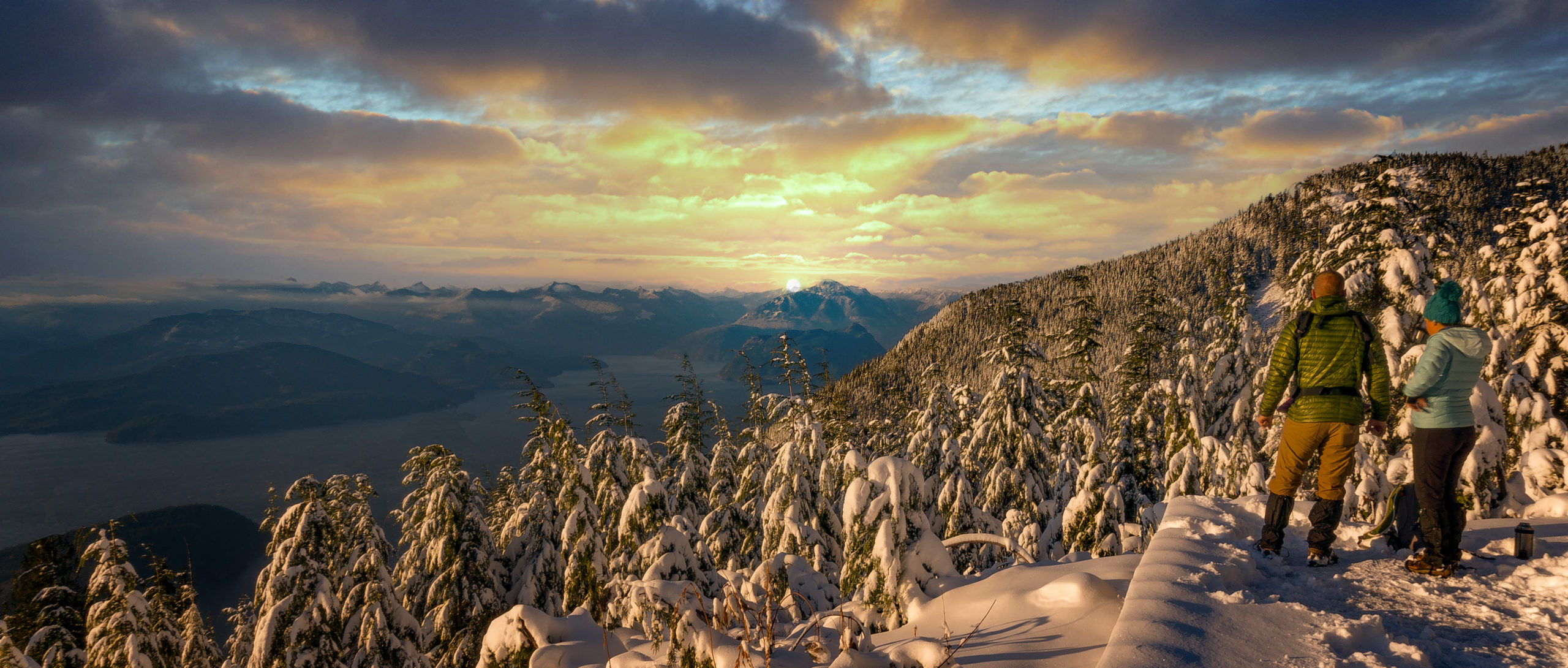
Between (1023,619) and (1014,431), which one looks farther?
(1014,431)

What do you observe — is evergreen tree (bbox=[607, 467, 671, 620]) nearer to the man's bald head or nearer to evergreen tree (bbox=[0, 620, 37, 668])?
the man's bald head

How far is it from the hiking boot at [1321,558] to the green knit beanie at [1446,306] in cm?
226

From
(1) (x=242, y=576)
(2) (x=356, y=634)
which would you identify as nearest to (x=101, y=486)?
(1) (x=242, y=576)

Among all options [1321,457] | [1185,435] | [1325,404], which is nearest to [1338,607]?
[1321,457]

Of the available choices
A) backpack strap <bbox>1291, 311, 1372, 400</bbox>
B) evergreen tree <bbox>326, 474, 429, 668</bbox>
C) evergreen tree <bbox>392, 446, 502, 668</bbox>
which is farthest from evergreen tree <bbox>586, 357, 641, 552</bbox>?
backpack strap <bbox>1291, 311, 1372, 400</bbox>

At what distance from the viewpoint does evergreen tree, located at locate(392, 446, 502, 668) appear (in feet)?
43.9

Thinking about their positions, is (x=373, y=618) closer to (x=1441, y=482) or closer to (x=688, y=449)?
(x=688, y=449)

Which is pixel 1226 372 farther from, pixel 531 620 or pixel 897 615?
pixel 531 620

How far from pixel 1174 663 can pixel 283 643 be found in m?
14.7

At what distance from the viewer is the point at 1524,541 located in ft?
14.8

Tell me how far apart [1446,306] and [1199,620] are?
4392 mm

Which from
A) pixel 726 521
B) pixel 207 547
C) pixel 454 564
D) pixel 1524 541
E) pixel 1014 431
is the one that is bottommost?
pixel 207 547

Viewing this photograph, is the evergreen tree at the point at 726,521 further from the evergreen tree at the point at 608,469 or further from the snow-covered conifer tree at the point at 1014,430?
the snow-covered conifer tree at the point at 1014,430

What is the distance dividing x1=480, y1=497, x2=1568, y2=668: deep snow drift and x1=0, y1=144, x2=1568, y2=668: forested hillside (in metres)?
0.08
